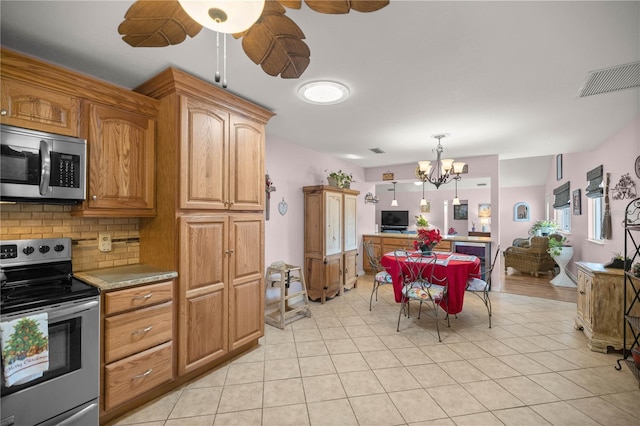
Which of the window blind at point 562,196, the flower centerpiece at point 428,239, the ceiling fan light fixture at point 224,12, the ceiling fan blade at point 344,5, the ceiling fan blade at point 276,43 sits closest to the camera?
the ceiling fan light fixture at point 224,12

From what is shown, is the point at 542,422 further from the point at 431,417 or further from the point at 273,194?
the point at 273,194

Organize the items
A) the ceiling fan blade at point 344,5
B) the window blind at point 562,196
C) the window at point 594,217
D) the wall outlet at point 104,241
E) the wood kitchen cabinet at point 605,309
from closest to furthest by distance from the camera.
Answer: the ceiling fan blade at point 344,5
the wall outlet at point 104,241
the wood kitchen cabinet at point 605,309
the window at point 594,217
the window blind at point 562,196

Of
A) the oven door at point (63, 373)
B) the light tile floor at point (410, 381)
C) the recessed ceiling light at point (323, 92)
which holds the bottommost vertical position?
the light tile floor at point (410, 381)

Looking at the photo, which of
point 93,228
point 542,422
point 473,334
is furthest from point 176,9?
point 473,334

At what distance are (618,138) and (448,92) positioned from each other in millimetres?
3049

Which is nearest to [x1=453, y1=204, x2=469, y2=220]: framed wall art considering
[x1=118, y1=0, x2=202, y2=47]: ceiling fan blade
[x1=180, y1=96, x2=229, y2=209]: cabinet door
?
[x1=180, y1=96, x2=229, y2=209]: cabinet door

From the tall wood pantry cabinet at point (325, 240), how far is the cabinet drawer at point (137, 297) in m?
2.46

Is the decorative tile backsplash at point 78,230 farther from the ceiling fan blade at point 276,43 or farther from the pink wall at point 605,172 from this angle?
the pink wall at point 605,172

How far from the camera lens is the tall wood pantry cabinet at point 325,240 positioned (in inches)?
165

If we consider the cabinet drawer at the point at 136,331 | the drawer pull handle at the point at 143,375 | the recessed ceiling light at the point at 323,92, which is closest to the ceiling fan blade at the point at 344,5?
the recessed ceiling light at the point at 323,92

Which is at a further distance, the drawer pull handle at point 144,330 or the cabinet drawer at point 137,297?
the drawer pull handle at point 144,330

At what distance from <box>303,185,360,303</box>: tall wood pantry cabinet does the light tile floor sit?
97cm

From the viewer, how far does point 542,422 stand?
1.79 meters

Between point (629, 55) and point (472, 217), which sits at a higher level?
point (629, 55)
